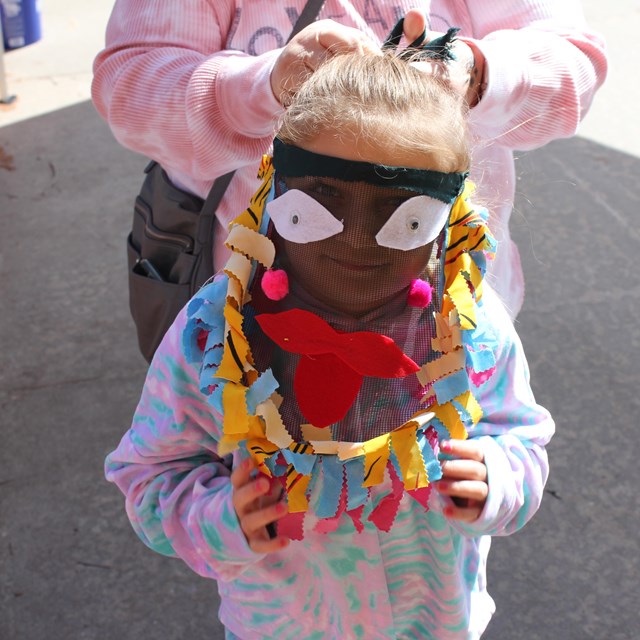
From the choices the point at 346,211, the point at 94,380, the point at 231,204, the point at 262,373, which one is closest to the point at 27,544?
the point at 94,380

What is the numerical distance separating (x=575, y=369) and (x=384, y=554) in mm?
2019

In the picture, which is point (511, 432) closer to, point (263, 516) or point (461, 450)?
point (461, 450)

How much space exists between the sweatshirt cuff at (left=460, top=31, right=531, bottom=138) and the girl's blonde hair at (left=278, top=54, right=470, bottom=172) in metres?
0.25

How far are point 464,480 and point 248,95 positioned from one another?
765 millimetres

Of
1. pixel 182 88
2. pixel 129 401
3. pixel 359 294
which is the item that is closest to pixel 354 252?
pixel 359 294

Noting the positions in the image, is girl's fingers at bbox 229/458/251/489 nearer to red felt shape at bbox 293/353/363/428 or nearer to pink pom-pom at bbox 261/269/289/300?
red felt shape at bbox 293/353/363/428

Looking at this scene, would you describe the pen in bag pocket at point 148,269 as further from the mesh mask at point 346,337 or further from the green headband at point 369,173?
the green headband at point 369,173

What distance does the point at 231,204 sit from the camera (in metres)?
1.82

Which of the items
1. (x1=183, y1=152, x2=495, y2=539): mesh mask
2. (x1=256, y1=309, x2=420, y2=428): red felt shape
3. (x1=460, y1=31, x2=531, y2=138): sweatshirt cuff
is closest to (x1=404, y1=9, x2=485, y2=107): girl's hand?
(x1=460, y1=31, x2=531, y2=138): sweatshirt cuff

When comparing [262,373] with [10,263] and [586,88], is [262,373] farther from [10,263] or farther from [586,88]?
[10,263]

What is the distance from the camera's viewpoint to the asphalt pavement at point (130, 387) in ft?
8.07

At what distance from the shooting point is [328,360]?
133cm

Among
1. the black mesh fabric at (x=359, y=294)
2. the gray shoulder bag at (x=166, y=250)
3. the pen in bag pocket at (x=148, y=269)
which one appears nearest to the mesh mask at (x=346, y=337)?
the black mesh fabric at (x=359, y=294)

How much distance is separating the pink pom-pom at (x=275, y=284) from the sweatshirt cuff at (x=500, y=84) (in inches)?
18.4
